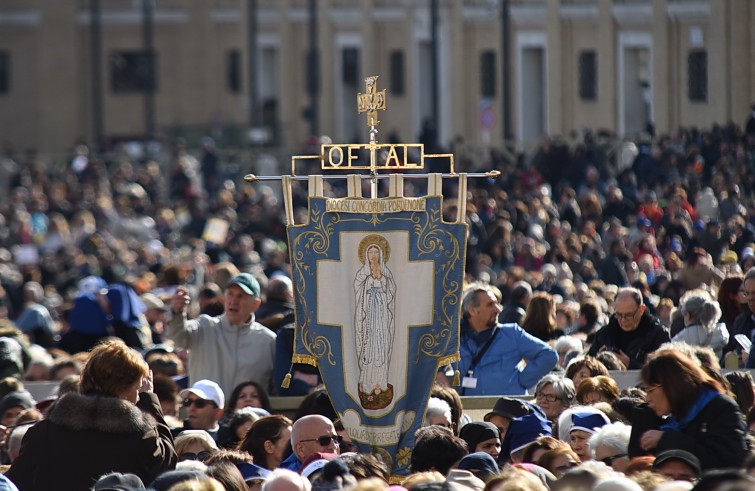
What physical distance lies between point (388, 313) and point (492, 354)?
2.12m

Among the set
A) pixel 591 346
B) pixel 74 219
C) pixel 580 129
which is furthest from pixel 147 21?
pixel 591 346

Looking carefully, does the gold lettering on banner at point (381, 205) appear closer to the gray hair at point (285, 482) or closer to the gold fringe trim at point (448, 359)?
the gold fringe trim at point (448, 359)

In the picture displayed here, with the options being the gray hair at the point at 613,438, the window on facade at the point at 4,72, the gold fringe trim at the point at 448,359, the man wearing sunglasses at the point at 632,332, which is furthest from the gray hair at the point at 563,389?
the window on facade at the point at 4,72

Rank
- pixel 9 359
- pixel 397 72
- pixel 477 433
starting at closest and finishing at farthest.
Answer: pixel 477 433
pixel 9 359
pixel 397 72

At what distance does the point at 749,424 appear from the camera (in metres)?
9.59

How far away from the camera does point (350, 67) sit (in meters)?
54.5

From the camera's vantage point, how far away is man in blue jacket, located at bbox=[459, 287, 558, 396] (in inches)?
480

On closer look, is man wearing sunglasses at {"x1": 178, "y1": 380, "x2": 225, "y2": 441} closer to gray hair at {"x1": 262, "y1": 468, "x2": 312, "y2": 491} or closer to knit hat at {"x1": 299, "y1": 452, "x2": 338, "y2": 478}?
knit hat at {"x1": 299, "y1": 452, "x2": 338, "y2": 478}

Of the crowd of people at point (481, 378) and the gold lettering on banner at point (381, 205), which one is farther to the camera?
the gold lettering on banner at point (381, 205)

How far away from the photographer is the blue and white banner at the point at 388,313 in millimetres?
10250

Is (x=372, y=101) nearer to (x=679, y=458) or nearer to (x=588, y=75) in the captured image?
(x=679, y=458)

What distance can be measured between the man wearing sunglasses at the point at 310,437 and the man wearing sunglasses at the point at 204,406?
152 centimetres

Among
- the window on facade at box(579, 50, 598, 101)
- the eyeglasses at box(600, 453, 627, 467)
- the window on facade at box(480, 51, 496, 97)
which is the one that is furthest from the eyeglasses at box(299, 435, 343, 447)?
the window on facade at box(480, 51, 496, 97)

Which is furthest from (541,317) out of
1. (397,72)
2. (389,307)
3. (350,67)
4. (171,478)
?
(350,67)
